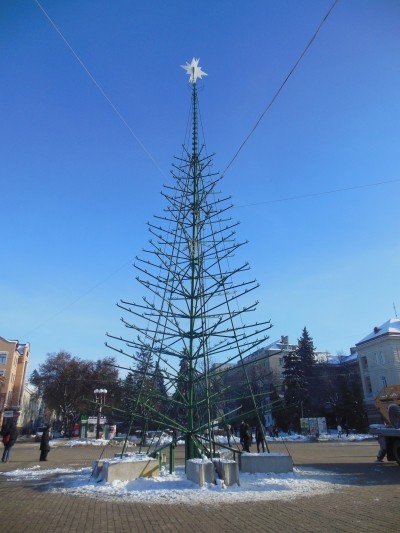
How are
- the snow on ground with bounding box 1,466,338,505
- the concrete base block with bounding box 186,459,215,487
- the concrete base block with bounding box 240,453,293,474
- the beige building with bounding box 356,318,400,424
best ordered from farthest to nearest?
1. the beige building with bounding box 356,318,400,424
2. the concrete base block with bounding box 240,453,293,474
3. the concrete base block with bounding box 186,459,215,487
4. the snow on ground with bounding box 1,466,338,505

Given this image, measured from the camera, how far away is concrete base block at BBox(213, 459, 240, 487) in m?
9.44

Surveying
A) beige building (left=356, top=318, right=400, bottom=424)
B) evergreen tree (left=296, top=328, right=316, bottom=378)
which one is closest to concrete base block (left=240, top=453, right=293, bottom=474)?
beige building (left=356, top=318, right=400, bottom=424)

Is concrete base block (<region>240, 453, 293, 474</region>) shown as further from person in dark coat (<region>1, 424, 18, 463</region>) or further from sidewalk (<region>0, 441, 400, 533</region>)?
person in dark coat (<region>1, 424, 18, 463</region>)

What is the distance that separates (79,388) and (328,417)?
107ft

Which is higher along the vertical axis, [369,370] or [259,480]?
[369,370]

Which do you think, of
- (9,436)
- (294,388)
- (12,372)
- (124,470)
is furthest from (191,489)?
(12,372)

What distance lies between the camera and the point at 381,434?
1551cm

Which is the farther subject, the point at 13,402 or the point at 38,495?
the point at 13,402

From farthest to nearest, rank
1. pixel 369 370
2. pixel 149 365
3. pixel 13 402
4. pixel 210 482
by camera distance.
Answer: pixel 13 402
pixel 369 370
pixel 149 365
pixel 210 482

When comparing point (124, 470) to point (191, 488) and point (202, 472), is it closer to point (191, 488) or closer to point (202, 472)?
point (191, 488)

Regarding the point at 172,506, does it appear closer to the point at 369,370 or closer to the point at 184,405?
the point at 184,405

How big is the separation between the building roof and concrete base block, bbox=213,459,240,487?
156 feet

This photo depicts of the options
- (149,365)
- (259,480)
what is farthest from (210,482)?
(149,365)

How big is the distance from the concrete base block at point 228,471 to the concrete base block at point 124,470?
6.76 ft
